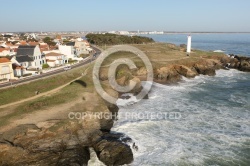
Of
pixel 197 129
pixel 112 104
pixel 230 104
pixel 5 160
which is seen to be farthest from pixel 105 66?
pixel 5 160

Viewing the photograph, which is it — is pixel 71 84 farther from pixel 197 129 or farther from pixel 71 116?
pixel 197 129

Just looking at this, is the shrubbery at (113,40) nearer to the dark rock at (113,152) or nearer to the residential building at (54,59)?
the residential building at (54,59)

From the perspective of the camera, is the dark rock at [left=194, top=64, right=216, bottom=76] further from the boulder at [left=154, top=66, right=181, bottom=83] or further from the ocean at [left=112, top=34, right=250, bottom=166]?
the ocean at [left=112, top=34, right=250, bottom=166]

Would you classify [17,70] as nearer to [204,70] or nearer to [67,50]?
[67,50]

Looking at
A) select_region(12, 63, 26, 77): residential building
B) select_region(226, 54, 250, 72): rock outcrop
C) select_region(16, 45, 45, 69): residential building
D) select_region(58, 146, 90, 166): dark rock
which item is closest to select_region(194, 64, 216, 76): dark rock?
select_region(226, 54, 250, 72): rock outcrop

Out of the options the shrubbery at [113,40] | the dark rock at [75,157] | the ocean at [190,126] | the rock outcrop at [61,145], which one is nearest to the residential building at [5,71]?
the rock outcrop at [61,145]
